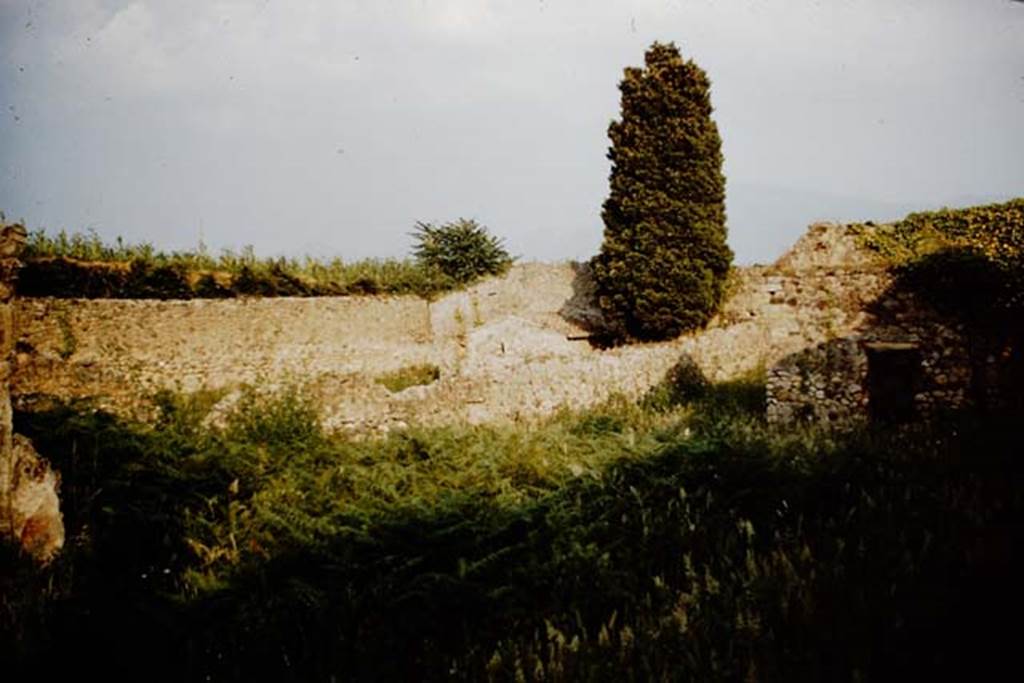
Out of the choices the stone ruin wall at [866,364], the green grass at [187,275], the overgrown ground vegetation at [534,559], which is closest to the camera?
the overgrown ground vegetation at [534,559]

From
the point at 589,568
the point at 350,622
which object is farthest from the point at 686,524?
the point at 350,622

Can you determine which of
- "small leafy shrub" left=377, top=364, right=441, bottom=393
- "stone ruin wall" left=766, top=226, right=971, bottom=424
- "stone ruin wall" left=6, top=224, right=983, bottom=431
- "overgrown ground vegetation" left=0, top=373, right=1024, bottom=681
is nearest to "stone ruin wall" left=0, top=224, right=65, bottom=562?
"overgrown ground vegetation" left=0, top=373, right=1024, bottom=681

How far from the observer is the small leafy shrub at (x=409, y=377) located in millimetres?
17172

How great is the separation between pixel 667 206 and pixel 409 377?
10.1 meters

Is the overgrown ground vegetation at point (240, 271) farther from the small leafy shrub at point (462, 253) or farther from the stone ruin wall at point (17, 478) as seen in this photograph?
the stone ruin wall at point (17, 478)

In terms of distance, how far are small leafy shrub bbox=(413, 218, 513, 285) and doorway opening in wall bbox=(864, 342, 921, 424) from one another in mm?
18010

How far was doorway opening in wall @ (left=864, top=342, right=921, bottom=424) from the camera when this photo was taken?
29.7 ft

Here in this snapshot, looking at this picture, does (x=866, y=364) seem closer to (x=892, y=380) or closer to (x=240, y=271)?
(x=892, y=380)

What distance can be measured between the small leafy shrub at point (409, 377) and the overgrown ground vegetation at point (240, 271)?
414 cm

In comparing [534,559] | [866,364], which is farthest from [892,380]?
[534,559]

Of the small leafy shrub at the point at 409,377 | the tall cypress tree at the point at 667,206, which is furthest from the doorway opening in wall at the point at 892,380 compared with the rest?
the small leafy shrub at the point at 409,377

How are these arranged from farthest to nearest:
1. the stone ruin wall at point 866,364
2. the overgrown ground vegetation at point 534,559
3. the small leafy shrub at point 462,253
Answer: the small leafy shrub at point 462,253, the stone ruin wall at point 866,364, the overgrown ground vegetation at point 534,559

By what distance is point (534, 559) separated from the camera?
4801 mm

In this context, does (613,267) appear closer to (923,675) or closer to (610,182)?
(610,182)
